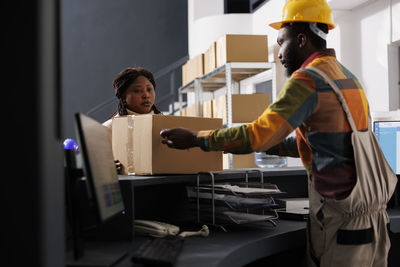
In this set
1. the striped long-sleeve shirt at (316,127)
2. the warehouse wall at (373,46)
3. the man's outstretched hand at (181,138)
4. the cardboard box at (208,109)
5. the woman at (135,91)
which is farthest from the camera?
the cardboard box at (208,109)

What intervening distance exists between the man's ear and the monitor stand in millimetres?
870

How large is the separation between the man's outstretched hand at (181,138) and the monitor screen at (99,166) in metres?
0.24

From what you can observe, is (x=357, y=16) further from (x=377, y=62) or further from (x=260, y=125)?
(x=260, y=125)

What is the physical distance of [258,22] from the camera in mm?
5648

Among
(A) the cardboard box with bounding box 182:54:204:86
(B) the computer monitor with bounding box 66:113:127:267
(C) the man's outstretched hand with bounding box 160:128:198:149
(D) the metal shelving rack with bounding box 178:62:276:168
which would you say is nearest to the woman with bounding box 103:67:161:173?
(C) the man's outstretched hand with bounding box 160:128:198:149

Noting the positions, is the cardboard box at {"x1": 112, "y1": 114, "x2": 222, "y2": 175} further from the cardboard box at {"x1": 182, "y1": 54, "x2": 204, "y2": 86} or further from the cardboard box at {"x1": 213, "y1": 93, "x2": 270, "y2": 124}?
the cardboard box at {"x1": 182, "y1": 54, "x2": 204, "y2": 86}

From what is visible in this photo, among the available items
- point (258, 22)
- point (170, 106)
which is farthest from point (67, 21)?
point (258, 22)

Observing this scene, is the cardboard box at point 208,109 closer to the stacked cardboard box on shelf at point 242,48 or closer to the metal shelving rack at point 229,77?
the metal shelving rack at point 229,77

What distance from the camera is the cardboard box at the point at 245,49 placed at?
4152 millimetres

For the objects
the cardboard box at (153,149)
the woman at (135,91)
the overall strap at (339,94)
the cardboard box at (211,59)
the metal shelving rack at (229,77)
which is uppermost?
the cardboard box at (211,59)

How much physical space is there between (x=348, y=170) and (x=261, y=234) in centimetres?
36

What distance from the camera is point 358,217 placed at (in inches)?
51.9

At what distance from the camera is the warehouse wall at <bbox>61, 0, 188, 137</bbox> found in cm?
764

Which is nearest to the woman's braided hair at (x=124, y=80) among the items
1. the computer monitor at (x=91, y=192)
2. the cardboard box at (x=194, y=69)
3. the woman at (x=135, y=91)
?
the woman at (x=135, y=91)
